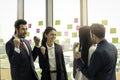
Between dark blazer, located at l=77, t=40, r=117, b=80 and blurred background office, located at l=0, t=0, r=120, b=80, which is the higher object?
blurred background office, located at l=0, t=0, r=120, b=80

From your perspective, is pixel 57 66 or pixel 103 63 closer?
pixel 103 63

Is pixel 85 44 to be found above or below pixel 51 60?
above

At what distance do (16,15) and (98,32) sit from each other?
7.32ft

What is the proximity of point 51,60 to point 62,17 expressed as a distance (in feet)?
3.60

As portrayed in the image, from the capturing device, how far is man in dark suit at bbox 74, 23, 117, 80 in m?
2.43

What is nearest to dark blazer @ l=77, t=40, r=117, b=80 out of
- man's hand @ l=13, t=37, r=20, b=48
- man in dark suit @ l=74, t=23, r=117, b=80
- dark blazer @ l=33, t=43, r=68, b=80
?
man in dark suit @ l=74, t=23, r=117, b=80

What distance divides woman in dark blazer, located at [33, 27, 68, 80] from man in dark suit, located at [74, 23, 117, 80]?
2.86 ft

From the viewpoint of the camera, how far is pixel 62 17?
4.21m

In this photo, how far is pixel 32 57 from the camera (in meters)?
3.34

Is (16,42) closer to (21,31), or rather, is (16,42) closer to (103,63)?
(21,31)

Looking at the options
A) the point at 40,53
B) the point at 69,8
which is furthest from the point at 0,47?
the point at 69,8

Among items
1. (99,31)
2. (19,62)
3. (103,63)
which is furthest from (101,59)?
(19,62)

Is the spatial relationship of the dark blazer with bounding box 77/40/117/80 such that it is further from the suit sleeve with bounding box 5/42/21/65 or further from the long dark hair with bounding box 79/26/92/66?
the suit sleeve with bounding box 5/42/21/65

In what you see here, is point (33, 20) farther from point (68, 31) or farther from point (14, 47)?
point (14, 47)
